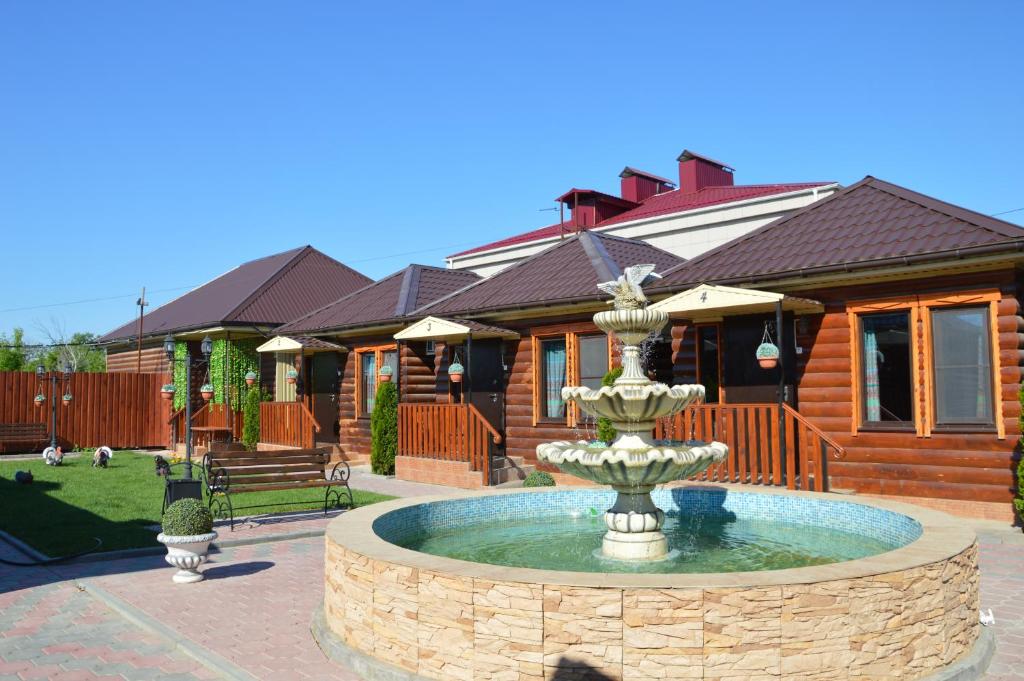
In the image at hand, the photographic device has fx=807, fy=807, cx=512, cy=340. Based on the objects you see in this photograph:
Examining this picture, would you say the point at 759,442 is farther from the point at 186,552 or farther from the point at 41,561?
the point at 41,561

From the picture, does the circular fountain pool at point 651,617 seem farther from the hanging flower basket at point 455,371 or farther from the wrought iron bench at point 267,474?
the hanging flower basket at point 455,371

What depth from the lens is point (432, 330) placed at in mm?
16094

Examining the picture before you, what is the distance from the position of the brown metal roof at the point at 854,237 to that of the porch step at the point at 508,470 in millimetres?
4765

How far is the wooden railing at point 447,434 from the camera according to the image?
15109 mm

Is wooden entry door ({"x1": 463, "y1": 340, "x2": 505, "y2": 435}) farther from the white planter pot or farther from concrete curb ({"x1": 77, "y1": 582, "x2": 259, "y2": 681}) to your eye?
concrete curb ({"x1": 77, "y1": 582, "x2": 259, "y2": 681})

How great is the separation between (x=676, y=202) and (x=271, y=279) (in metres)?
16.4

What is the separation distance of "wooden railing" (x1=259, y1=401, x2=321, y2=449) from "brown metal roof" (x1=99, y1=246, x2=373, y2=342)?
3575 mm

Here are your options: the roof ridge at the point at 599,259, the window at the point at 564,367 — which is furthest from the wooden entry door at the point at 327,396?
the roof ridge at the point at 599,259

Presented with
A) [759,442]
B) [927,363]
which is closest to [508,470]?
[759,442]

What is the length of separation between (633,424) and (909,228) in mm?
7117

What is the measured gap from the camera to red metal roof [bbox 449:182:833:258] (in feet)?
95.8

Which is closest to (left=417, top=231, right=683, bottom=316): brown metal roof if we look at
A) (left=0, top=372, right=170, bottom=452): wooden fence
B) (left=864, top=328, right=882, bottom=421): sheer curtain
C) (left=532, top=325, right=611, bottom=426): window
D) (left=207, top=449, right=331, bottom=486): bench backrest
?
(left=532, top=325, right=611, bottom=426): window

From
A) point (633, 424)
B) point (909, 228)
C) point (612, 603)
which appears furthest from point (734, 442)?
point (612, 603)

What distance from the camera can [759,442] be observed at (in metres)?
12.1
